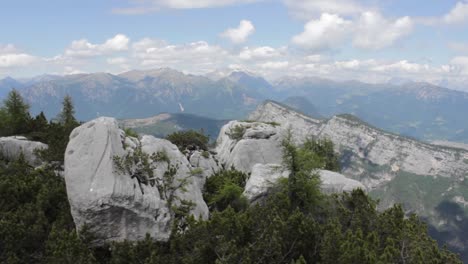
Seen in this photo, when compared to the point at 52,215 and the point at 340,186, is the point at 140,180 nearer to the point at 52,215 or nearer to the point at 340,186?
the point at 52,215

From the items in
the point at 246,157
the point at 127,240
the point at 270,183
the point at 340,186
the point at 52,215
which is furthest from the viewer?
the point at 246,157

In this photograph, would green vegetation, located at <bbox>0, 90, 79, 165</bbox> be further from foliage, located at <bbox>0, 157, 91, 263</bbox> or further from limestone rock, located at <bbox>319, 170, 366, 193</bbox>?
limestone rock, located at <bbox>319, 170, 366, 193</bbox>

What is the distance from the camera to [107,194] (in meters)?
32.8

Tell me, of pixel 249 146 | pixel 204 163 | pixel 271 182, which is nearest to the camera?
pixel 271 182

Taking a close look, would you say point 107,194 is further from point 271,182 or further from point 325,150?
point 325,150

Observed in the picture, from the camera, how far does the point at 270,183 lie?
4616 centimetres

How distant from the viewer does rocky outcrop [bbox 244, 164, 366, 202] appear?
4638 centimetres

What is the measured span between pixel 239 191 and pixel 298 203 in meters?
7.76

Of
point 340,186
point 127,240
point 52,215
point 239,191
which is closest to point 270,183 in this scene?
point 239,191

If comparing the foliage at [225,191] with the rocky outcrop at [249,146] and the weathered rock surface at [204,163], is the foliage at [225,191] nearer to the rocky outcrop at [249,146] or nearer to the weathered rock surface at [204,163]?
the weathered rock surface at [204,163]

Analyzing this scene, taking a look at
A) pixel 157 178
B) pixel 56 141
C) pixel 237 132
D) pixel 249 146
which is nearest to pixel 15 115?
pixel 56 141

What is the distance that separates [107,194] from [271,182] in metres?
21.3

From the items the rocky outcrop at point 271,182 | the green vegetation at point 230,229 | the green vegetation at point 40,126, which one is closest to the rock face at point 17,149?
the green vegetation at point 40,126

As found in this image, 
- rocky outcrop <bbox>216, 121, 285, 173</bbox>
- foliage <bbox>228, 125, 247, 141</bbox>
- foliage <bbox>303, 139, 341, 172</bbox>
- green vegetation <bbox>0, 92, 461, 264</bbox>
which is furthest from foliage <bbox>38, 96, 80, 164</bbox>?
foliage <bbox>303, 139, 341, 172</bbox>
